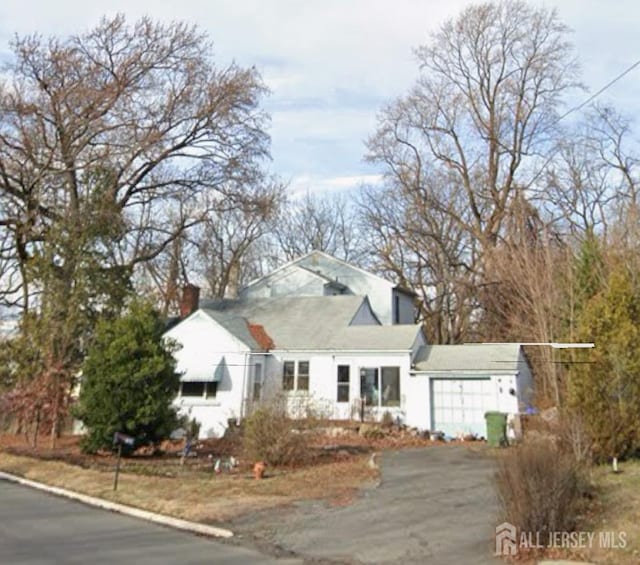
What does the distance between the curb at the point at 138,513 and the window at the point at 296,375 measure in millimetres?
12921

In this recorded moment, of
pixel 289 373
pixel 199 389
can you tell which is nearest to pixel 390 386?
pixel 289 373

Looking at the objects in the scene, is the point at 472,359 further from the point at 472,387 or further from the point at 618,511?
the point at 618,511

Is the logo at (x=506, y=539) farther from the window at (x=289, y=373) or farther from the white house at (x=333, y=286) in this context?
the white house at (x=333, y=286)

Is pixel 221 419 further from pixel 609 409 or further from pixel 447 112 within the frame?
pixel 447 112

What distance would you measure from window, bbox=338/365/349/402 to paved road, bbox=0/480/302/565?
1498cm

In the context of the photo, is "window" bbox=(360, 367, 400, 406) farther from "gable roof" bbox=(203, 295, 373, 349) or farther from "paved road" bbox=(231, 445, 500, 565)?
"paved road" bbox=(231, 445, 500, 565)

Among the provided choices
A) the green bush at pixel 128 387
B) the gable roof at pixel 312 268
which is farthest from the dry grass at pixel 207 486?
the gable roof at pixel 312 268

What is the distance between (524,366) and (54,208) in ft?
70.9

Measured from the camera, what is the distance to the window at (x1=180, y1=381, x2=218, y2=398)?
2522cm

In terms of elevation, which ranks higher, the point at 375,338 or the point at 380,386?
the point at 375,338

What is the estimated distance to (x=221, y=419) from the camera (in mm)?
24562

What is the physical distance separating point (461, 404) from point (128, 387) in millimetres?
12738

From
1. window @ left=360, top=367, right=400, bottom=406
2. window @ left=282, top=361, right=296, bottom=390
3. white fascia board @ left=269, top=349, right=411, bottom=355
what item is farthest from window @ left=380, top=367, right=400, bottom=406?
window @ left=282, top=361, right=296, bottom=390

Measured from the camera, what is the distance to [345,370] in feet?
81.8
